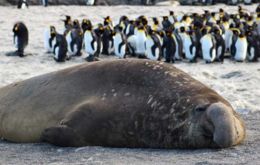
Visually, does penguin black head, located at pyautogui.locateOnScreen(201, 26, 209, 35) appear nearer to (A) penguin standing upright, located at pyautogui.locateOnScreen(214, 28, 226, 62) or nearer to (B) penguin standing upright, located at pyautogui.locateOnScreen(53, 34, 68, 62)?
(A) penguin standing upright, located at pyautogui.locateOnScreen(214, 28, 226, 62)

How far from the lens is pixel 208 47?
668 inches

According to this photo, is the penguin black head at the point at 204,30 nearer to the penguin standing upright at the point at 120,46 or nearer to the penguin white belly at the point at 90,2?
the penguin standing upright at the point at 120,46

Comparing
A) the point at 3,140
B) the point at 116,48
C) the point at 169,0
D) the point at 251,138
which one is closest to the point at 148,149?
the point at 251,138

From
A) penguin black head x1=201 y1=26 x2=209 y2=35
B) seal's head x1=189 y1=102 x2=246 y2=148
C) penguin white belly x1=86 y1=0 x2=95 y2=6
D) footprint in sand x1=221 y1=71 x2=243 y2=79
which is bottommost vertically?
footprint in sand x1=221 y1=71 x2=243 y2=79

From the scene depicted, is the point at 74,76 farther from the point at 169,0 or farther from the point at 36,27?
the point at 169,0

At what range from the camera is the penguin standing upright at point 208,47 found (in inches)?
654

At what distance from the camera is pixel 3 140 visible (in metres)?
6.88

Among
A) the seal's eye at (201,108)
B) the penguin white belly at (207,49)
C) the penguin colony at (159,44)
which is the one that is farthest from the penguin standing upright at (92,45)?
the seal's eye at (201,108)

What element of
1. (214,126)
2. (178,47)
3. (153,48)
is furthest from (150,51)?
(214,126)

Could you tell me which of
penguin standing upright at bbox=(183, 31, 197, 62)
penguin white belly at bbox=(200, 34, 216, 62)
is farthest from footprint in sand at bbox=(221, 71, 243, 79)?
penguin standing upright at bbox=(183, 31, 197, 62)

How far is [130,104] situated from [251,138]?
125 cm

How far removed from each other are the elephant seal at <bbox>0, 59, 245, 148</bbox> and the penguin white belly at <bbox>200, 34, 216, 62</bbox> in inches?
397

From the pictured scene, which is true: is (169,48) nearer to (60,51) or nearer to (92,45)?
(92,45)

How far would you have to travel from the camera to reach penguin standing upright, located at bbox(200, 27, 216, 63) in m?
16.6
